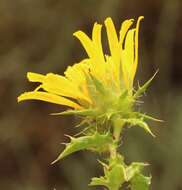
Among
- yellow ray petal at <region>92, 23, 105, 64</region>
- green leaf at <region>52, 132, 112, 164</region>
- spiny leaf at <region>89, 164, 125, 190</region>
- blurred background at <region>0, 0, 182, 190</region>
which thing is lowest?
spiny leaf at <region>89, 164, 125, 190</region>

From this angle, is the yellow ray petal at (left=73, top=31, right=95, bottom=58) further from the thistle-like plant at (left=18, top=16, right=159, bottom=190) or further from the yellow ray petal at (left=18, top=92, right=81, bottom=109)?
the yellow ray petal at (left=18, top=92, right=81, bottom=109)

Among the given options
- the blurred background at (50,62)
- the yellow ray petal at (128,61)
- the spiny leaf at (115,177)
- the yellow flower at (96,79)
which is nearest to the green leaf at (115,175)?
the spiny leaf at (115,177)

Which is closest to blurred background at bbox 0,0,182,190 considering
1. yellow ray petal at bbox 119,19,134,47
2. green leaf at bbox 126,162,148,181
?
yellow ray petal at bbox 119,19,134,47

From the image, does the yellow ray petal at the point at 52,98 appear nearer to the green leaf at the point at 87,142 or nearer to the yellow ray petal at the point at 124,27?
the green leaf at the point at 87,142

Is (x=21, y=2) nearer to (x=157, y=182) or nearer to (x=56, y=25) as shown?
(x=56, y=25)

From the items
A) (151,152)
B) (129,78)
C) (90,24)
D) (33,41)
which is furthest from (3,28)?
(129,78)
